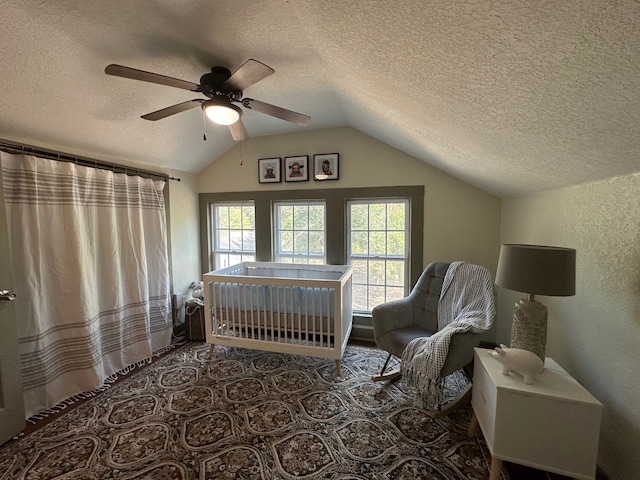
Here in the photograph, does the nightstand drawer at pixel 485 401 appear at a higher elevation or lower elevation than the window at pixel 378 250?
lower

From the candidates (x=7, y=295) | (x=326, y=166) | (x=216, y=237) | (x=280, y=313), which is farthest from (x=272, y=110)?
(x=216, y=237)

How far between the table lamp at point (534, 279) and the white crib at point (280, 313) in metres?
1.25

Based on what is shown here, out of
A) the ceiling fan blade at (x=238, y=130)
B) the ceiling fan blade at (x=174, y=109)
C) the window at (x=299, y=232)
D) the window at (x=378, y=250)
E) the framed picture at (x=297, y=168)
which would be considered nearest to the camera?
the ceiling fan blade at (x=174, y=109)

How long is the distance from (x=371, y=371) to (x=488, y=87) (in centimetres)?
229

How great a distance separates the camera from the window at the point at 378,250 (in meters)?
3.03

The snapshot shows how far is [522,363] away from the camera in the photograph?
4.37 feet

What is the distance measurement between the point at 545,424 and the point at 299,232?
2657 millimetres

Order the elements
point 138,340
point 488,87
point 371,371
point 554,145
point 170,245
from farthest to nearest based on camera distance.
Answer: point 170,245 → point 138,340 → point 371,371 → point 554,145 → point 488,87

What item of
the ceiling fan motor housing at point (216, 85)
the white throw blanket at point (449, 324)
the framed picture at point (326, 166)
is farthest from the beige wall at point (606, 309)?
the ceiling fan motor housing at point (216, 85)

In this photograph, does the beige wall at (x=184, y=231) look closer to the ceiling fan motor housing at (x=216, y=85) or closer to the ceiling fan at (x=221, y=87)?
the ceiling fan at (x=221, y=87)

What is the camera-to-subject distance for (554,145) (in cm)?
125

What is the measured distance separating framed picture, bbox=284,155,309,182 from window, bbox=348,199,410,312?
25.3 inches

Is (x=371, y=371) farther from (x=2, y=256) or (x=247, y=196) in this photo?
(x=2, y=256)

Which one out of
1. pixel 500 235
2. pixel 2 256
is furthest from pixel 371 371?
pixel 2 256
